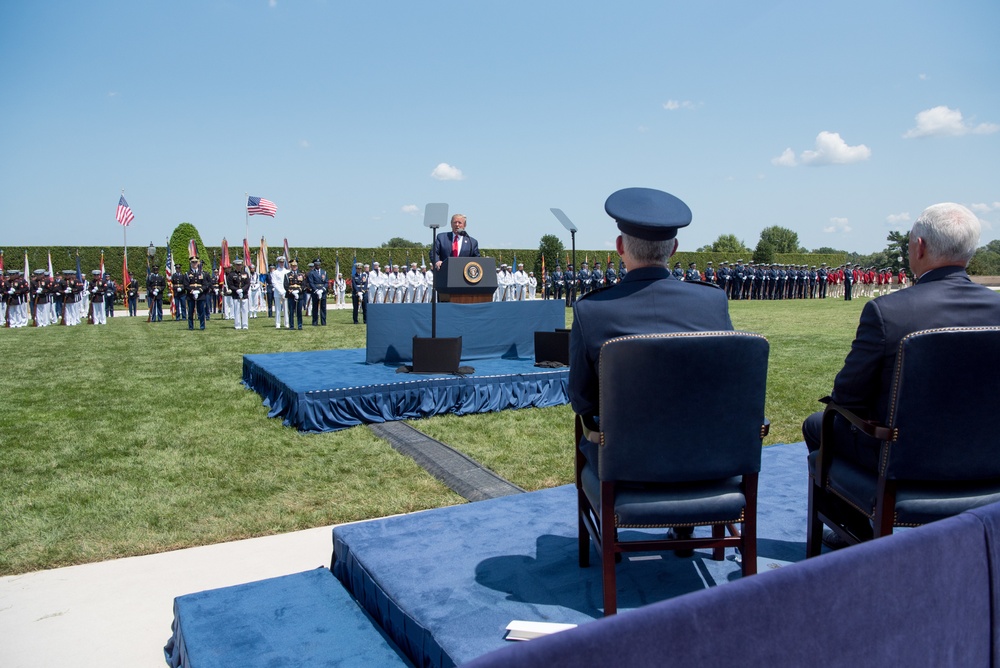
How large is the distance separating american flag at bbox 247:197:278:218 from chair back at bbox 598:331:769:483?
26.5 metres

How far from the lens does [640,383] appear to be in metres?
2.21

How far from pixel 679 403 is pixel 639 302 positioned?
1.31ft

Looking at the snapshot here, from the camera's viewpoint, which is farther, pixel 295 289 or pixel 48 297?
pixel 48 297

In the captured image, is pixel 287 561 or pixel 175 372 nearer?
pixel 287 561

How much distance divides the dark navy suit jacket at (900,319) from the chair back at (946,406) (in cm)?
14

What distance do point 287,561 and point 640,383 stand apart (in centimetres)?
255

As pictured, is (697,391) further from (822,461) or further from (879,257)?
(879,257)

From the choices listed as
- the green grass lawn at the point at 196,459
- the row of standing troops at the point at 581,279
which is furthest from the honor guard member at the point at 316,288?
the row of standing troops at the point at 581,279

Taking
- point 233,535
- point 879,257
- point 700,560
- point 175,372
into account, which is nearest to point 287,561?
point 233,535

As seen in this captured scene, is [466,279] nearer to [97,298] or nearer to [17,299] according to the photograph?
[97,298]

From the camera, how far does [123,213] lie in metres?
28.8

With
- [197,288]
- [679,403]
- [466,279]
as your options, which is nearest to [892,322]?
[679,403]

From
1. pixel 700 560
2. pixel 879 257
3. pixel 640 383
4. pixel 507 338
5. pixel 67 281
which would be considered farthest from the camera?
pixel 879 257

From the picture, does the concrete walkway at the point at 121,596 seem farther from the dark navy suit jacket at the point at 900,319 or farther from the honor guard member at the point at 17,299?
the honor guard member at the point at 17,299
